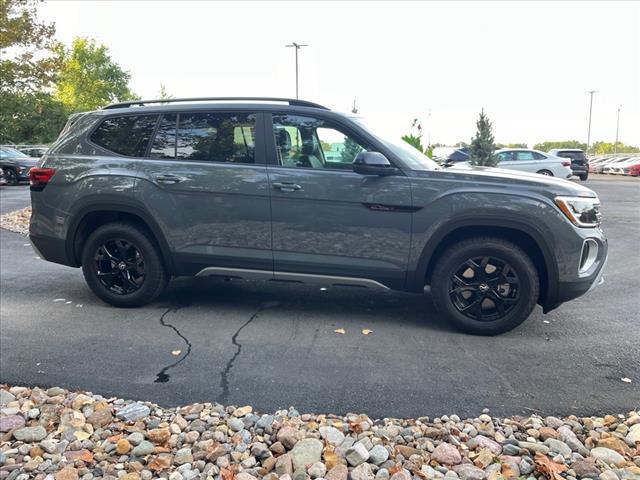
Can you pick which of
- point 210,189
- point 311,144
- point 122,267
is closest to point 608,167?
point 311,144

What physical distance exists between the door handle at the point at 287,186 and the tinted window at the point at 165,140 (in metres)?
1.05

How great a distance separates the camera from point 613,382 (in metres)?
3.51

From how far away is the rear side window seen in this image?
4672 mm

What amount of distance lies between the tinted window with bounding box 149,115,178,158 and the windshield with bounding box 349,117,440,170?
1.62 m

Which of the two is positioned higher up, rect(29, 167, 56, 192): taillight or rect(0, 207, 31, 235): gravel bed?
rect(29, 167, 56, 192): taillight

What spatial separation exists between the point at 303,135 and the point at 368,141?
579mm

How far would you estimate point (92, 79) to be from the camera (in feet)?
190

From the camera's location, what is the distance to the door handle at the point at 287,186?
14.6 ft

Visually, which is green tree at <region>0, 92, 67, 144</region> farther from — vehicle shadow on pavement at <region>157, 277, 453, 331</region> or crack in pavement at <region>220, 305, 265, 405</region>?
crack in pavement at <region>220, 305, 265, 405</region>

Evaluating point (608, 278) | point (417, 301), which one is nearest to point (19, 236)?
point (417, 301)

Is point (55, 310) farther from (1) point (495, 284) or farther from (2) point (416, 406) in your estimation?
(1) point (495, 284)

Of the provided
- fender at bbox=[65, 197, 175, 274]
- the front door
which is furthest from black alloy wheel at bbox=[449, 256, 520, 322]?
fender at bbox=[65, 197, 175, 274]

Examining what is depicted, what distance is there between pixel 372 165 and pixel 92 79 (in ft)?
202

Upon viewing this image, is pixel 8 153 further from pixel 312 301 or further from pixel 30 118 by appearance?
pixel 312 301
